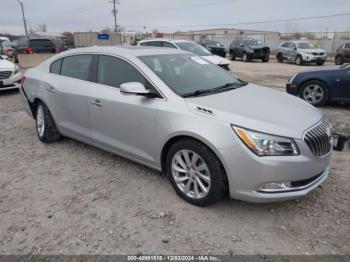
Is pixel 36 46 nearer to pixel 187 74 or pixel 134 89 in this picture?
pixel 187 74

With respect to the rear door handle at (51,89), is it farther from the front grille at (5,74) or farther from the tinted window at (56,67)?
the front grille at (5,74)

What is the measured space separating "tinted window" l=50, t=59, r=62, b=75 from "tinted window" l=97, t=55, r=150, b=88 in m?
1.08

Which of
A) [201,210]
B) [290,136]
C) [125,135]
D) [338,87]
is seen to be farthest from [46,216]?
[338,87]

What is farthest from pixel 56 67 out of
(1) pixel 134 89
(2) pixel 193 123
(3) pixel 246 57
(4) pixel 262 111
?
(3) pixel 246 57

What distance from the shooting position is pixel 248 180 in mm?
2789

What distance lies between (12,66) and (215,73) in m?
7.87

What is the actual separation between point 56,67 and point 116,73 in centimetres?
149

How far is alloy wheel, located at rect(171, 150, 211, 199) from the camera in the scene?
310cm

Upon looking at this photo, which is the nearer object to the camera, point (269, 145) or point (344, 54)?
point (269, 145)

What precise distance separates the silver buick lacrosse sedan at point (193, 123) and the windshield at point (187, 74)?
0.05ft

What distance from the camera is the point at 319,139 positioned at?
2988 mm

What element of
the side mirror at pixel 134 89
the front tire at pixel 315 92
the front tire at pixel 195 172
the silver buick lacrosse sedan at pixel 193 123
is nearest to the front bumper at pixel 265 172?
the silver buick lacrosse sedan at pixel 193 123

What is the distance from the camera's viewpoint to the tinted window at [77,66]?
4.24m

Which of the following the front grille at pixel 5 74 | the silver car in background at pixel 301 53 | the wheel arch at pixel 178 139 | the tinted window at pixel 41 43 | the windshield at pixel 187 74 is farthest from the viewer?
the silver car in background at pixel 301 53
